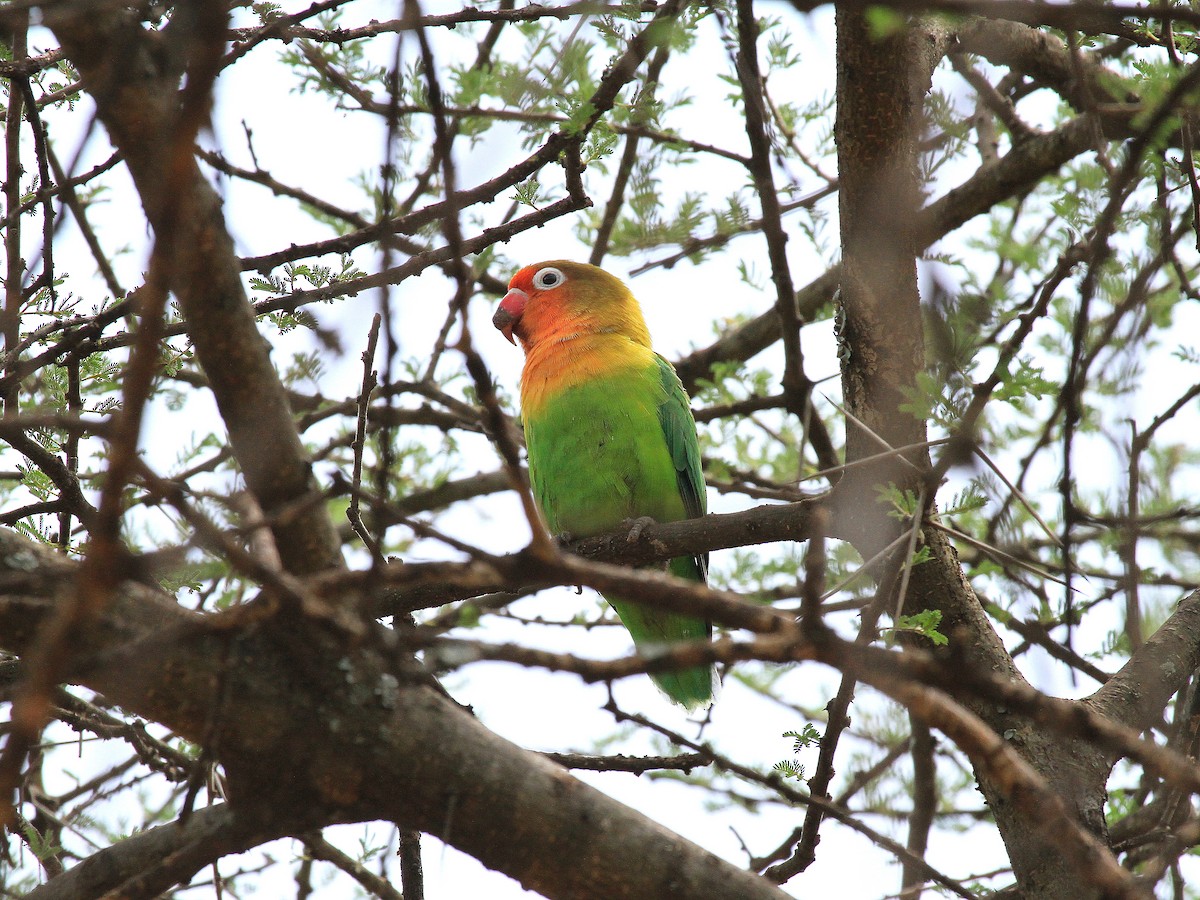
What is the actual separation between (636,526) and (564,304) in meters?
1.73

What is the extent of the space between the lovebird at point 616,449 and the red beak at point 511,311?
444 millimetres

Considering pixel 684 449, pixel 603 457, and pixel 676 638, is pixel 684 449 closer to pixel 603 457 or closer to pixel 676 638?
pixel 603 457

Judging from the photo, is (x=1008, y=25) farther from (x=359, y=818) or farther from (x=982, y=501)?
(x=359, y=818)

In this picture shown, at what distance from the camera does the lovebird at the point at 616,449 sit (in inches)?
180

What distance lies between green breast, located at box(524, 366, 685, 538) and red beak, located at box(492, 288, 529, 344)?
3.26 ft

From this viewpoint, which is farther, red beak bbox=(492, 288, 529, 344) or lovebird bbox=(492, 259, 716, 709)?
red beak bbox=(492, 288, 529, 344)

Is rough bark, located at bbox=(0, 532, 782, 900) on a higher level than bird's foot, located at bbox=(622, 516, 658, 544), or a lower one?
lower

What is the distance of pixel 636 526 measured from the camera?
13.4ft

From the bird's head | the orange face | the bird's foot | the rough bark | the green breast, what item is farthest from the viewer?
the orange face

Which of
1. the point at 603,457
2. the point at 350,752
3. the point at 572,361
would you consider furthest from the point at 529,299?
the point at 350,752

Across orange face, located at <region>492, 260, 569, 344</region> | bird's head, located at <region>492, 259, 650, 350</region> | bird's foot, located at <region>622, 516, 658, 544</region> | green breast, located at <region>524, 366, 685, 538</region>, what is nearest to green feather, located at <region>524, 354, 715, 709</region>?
green breast, located at <region>524, 366, 685, 538</region>

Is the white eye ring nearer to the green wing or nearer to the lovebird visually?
the lovebird

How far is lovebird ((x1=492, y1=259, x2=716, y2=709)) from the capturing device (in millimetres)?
4570

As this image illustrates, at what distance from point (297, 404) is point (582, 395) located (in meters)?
1.59
